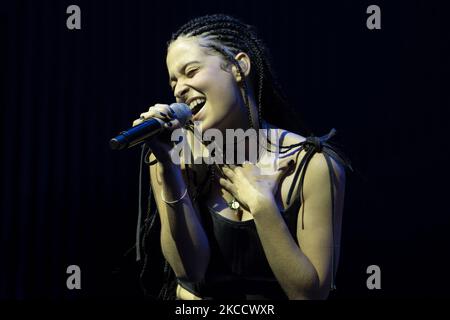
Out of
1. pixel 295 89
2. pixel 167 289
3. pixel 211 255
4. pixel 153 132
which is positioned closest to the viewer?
pixel 153 132

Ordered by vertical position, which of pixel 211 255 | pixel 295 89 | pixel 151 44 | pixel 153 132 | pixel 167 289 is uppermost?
pixel 151 44

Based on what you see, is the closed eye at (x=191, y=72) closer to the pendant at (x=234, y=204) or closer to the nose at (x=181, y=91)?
the nose at (x=181, y=91)

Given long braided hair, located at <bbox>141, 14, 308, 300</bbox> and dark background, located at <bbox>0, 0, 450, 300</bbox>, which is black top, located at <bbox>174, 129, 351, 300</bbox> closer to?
long braided hair, located at <bbox>141, 14, 308, 300</bbox>

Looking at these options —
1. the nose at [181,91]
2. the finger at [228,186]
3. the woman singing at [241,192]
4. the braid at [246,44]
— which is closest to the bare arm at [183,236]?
the woman singing at [241,192]

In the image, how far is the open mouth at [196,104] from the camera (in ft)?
5.74

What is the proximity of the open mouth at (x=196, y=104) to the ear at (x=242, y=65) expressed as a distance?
0.14m

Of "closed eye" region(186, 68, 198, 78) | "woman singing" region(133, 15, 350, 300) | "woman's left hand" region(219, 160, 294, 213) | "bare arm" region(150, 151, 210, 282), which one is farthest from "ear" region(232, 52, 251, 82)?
"bare arm" region(150, 151, 210, 282)

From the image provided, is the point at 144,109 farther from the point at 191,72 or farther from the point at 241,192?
the point at 241,192

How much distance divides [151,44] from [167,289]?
89 centimetres

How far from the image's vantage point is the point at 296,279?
5.26 feet

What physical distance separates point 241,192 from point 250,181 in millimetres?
40

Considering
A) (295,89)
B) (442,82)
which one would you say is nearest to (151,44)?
(295,89)

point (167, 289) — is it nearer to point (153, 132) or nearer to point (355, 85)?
point (153, 132)

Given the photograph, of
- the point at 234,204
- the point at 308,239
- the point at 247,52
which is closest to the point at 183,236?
the point at 234,204
